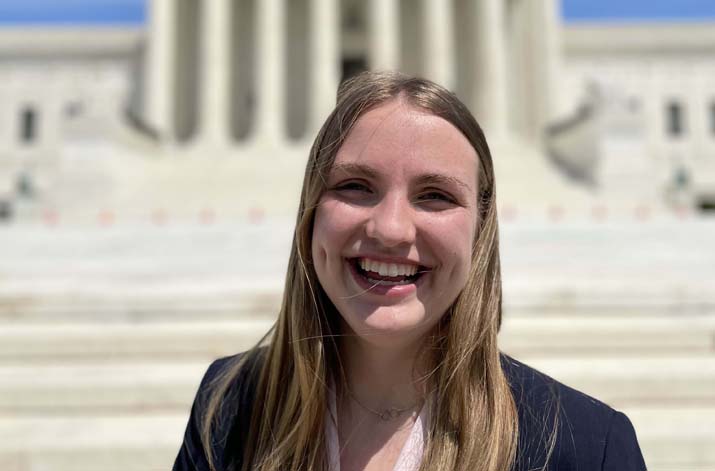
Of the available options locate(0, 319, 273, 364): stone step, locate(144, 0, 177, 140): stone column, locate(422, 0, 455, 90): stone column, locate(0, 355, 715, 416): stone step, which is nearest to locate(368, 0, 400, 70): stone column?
locate(422, 0, 455, 90): stone column

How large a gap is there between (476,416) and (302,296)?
798 millimetres

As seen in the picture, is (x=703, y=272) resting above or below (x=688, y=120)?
below

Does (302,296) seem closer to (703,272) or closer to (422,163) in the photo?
(422,163)

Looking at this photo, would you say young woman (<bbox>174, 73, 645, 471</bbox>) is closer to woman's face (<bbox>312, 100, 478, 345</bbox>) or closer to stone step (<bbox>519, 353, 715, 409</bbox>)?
woman's face (<bbox>312, 100, 478, 345</bbox>)

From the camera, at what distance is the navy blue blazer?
2.03 m

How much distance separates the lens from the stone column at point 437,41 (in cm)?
3512

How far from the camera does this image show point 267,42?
36.0m

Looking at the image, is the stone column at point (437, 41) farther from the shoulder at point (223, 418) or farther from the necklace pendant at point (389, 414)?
the necklace pendant at point (389, 414)

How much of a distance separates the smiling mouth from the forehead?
34cm

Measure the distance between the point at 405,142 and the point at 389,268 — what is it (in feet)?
1.46

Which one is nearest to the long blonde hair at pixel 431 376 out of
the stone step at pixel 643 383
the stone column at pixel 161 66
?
the stone step at pixel 643 383

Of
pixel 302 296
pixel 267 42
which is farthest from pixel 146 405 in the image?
pixel 267 42

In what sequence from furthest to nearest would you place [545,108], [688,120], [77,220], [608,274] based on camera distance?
[688,120] → [545,108] → [77,220] → [608,274]

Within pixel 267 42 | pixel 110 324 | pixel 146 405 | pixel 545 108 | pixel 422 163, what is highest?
pixel 267 42
